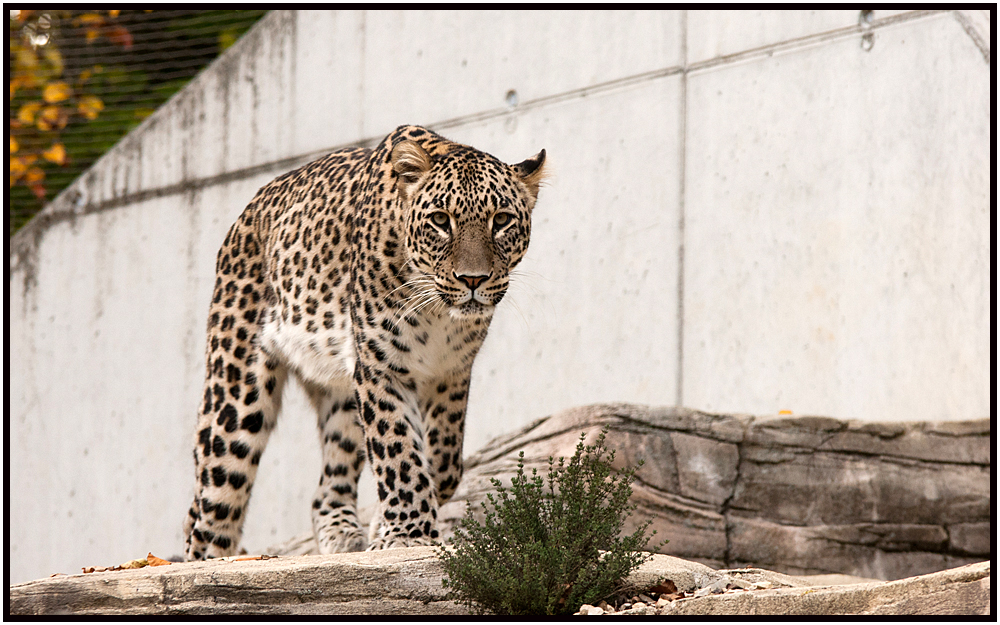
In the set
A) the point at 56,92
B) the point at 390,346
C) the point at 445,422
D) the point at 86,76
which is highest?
the point at 86,76

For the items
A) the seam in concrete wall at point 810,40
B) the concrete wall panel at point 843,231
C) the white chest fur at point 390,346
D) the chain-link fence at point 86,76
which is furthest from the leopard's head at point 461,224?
the chain-link fence at point 86,76

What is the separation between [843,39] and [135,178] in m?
6.69

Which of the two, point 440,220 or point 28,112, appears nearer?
point 440,220

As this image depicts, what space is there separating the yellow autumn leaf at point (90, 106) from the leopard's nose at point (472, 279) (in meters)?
8.06

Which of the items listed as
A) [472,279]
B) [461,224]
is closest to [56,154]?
[461,224]

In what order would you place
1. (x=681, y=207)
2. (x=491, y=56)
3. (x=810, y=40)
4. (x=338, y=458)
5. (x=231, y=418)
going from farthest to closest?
(x=491, y=56) < (x=681, y=207) < (x=810, y=40) < (x=338, y=458) < (x=231, y=418)

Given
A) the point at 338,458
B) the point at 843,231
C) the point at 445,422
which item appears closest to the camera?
the point at 445,422

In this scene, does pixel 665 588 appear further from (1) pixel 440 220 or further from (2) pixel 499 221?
(1) pixel 440 220

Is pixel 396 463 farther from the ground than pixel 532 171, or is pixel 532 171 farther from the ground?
pixel 532 171

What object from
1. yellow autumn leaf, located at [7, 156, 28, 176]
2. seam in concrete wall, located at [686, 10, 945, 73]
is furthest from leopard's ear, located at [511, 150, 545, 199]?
yellow autumn leaf, located at [7, 156, 28, 176]

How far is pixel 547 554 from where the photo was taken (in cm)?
388

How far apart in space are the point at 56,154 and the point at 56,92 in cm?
68

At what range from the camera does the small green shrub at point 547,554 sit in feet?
12.6

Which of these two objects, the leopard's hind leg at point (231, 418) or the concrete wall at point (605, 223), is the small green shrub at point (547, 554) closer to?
the concrete wall at point (605, 223)
